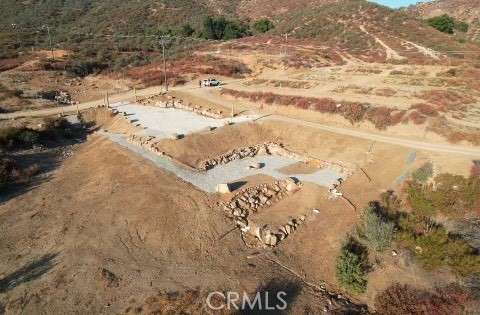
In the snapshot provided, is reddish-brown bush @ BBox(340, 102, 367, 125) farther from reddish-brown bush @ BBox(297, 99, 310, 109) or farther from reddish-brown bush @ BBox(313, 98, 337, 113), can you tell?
reddish-brown bush @ BBox(297, 99, 310, 109)

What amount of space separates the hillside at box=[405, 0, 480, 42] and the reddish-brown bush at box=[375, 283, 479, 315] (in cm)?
8994

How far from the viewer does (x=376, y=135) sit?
3033 cm

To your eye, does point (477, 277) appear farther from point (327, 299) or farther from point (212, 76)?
point (212, 76)

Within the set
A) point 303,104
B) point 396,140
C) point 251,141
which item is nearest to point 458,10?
point 303,104

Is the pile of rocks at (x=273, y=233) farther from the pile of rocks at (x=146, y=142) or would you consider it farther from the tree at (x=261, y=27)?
the tree at (x=261, y=27)

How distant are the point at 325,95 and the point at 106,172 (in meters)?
25.1

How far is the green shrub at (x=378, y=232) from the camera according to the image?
60.7 feet

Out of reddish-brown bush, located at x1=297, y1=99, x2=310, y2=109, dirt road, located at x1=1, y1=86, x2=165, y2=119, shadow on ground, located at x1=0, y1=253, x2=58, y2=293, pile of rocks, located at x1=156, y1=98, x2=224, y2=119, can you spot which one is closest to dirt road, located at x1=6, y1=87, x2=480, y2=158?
dirt road, located at x1=1, y1=86, x2=165, y2=119

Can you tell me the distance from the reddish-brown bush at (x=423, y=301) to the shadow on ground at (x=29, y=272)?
15.9 metres

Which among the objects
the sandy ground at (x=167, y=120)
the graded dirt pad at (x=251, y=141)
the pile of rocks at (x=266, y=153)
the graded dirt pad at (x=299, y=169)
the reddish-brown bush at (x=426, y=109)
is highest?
the reddish-brown bush at (x=426, y=109)

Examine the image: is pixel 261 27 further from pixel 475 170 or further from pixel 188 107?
pixel 475 170

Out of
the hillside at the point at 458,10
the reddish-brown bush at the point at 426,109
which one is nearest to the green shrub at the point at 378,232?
the reddish-brown bush at the point at 426,109

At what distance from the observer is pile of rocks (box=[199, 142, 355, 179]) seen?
26672 millimetres

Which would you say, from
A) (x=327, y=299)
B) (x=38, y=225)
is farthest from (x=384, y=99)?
(x=38, y=225)
